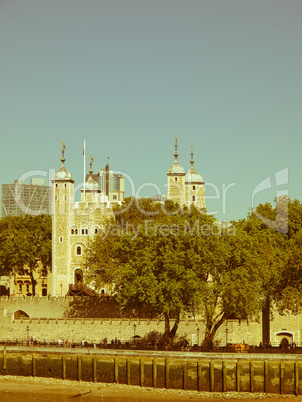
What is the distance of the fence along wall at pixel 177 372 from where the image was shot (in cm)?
5188

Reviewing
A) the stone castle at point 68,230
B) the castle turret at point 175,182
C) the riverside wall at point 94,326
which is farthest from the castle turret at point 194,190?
the riverside wall at point 94,326

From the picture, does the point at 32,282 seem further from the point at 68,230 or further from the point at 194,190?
the point at 194,190

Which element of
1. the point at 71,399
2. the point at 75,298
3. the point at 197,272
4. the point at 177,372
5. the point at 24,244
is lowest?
the point at 71,399

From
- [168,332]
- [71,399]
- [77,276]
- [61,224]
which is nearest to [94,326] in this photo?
[168,332]

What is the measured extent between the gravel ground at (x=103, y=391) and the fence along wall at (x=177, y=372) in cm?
47

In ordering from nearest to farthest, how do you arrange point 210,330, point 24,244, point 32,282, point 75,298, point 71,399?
point 71,399 → point 210,330 → point 75,298 → point 24,244 → point 32,282

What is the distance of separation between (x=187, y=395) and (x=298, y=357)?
8142 millimetres

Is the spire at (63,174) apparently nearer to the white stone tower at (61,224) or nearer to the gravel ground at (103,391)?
the white stone tower at (61,224)

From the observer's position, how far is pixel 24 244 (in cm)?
9194

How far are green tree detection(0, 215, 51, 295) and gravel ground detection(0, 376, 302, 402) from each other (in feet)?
118

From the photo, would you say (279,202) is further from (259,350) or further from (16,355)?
(16,355)

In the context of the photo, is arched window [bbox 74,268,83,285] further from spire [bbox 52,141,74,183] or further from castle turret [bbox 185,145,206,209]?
castle turret [bbox 185,145,206,209]

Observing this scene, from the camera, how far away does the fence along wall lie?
170ft

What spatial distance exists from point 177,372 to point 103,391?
4.66m
